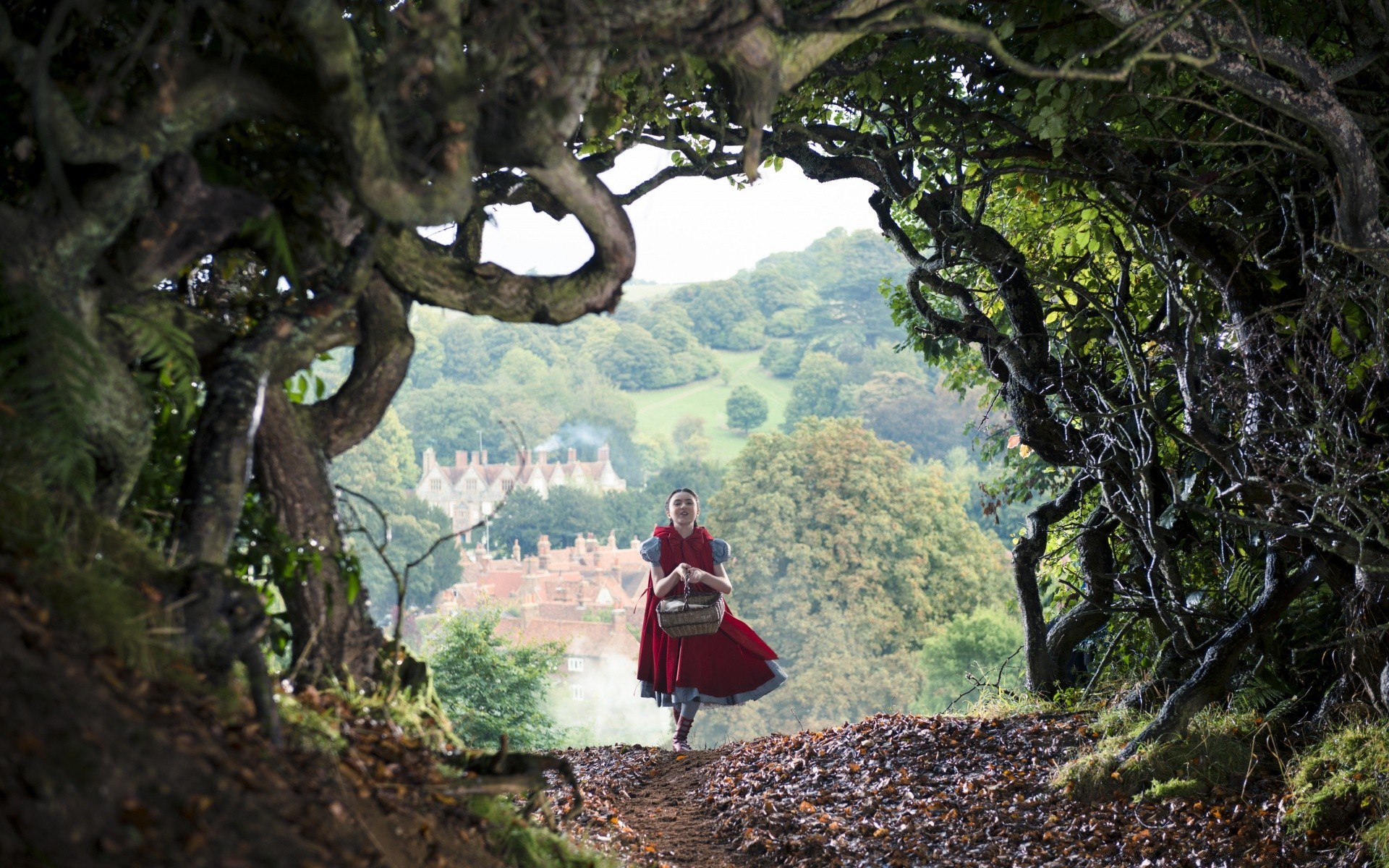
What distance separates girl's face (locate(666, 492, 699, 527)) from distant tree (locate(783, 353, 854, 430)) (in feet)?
132

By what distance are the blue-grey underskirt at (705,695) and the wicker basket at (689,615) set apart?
2.02 ft

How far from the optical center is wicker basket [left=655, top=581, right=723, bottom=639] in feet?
22.6

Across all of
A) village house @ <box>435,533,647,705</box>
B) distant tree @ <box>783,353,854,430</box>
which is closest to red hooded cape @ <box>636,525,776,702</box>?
village house @ <box>435,533,647,705</box>

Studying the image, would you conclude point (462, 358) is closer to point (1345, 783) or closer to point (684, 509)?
point (684, 509)

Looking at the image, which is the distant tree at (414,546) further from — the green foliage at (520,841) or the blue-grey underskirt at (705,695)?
the green foliage at (520,841)

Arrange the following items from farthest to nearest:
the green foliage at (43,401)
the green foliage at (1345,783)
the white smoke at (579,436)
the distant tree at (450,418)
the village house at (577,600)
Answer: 1. the white smoke at (579,436)
2. the distant tree at (450,418)
3. the village house at (577,600)
4. the green foliage at (1345,783)
5. the green foliage at (43,401)

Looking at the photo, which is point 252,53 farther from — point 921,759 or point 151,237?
point 921,759

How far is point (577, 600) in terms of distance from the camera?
31062 mm

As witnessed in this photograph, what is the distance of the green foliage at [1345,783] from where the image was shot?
4.37 m

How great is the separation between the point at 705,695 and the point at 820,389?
41859mm

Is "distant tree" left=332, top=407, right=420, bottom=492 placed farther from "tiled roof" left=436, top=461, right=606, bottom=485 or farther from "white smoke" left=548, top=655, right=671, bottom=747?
"white smoke" left=548, top=655, right=671, bottom=747

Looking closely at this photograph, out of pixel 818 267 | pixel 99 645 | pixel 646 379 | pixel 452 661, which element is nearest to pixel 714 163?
pixel 99 645

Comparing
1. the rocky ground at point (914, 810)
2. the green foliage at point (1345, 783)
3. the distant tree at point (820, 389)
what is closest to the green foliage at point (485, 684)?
the rocky ground at point (914, 810)

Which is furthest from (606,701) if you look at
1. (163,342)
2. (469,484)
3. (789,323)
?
(789,323)
